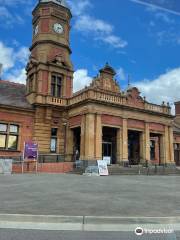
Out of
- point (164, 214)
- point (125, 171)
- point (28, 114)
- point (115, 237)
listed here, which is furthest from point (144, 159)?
point (115, 237)

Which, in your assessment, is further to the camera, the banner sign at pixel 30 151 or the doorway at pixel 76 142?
the doorway at pixel 76 142

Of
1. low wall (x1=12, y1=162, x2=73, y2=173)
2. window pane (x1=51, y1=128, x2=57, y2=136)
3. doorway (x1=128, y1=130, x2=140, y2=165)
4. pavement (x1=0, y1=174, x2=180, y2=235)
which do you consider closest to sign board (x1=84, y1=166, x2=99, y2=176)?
low wall (x1=12, y1=162, x2=73, y2=173)

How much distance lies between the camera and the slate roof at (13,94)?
30.8 metres

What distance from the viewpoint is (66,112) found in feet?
107

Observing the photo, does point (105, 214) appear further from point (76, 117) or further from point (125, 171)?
point (76, 117)

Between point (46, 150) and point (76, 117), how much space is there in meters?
4.49

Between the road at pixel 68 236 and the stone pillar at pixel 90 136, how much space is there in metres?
21.1

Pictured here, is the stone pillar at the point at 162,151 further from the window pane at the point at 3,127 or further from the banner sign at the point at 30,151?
the window pane at the point at 3,127

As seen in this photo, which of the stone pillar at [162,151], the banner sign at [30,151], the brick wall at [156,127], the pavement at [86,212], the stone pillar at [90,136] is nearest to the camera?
the pavement at [86,212]

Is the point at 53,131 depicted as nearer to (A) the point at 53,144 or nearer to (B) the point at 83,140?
(A) the point at 53,144

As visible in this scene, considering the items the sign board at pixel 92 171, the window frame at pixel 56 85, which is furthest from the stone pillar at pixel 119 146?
the window frame at pixel 56 85

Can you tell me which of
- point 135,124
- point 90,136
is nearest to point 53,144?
point 90,136

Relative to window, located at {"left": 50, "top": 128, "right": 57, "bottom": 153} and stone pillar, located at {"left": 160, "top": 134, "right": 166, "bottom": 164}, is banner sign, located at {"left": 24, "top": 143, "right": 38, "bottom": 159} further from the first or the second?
stone pillar, located at {"left": 160, "top": 134, "right": 166, "bottom": 164}

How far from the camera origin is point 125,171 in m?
27.3
